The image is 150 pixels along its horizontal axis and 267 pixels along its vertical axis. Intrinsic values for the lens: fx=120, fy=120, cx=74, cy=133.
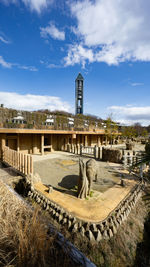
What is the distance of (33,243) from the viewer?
186 centimetres

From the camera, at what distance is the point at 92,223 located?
3.05m

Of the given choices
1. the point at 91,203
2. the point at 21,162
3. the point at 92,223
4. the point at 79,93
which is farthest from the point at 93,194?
the point at 79,93

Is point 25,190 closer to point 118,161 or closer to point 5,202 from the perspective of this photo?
point 5,202

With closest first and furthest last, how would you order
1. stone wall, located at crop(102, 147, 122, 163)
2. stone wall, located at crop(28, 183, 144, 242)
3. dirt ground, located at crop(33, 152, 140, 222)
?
stone wall, located at crop(28, 183, 144, 242), dirt ground, located at crop(33, 152, 140, 222), stone wall, located at crop(102, 147, 122, 163)

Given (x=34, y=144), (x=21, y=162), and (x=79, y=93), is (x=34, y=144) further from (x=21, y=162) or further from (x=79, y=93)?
(x=79, y=93)

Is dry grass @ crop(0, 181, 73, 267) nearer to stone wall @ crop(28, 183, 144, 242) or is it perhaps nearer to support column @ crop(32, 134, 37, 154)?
stone wall @ crop(28, 183, 144, 242)

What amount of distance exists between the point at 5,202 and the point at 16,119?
28.7 feet

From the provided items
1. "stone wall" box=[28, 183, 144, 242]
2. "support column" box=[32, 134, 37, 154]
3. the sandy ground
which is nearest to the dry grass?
"stone wall" box=[28, 183, 144, 242]

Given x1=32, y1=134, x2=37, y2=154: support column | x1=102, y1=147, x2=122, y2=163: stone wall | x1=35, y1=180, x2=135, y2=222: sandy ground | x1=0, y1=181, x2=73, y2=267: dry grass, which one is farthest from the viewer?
x1=32, y1=134, x2=37, y2=154: support column

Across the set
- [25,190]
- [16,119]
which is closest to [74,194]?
[25,190]

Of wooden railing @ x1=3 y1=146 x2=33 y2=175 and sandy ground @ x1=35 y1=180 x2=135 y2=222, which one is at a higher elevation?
wooden railing @ x1=3 y1=146 x2=33 y2=175

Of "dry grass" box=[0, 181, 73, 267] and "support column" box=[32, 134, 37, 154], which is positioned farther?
"support column" box=[32, 134, 37, 154]

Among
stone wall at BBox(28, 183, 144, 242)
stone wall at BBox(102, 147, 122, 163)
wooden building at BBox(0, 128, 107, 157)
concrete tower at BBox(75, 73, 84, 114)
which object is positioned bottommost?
stone wall at BBox(28, 183, 144, 242)

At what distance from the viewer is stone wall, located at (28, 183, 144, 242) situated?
2.90 m
